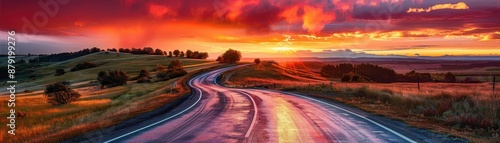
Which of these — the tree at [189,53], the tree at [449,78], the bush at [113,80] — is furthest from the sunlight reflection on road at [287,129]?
the tree at [189,53]

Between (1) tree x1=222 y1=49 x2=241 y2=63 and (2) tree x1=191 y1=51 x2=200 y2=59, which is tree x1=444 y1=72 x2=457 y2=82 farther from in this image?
(2) tree x1=191 y1=51 x2=200 y2=59

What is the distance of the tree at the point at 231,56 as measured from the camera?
138625mm

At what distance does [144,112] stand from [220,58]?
426 feet

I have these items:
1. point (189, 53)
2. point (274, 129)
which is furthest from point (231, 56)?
point (274, 129)

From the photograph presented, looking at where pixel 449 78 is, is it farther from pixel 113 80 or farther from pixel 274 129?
pixel 274 129

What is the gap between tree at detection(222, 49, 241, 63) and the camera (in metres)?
139

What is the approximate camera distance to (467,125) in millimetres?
12695

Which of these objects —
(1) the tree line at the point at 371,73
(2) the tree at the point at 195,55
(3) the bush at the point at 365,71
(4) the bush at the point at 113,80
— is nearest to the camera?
(4) the bush at the point at 113,80

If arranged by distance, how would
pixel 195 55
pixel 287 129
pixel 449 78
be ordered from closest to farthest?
pixel 287 129 < pixel 449 78 < pixel 195 55

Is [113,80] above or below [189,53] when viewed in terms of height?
below

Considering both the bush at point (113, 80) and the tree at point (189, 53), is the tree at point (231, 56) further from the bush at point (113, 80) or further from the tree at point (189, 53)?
the bush at point (113, 80)

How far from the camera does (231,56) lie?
139 m

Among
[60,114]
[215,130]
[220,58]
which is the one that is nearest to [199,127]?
[215,130]

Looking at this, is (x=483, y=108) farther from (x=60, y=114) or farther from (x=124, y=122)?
(x=60, y=114)
